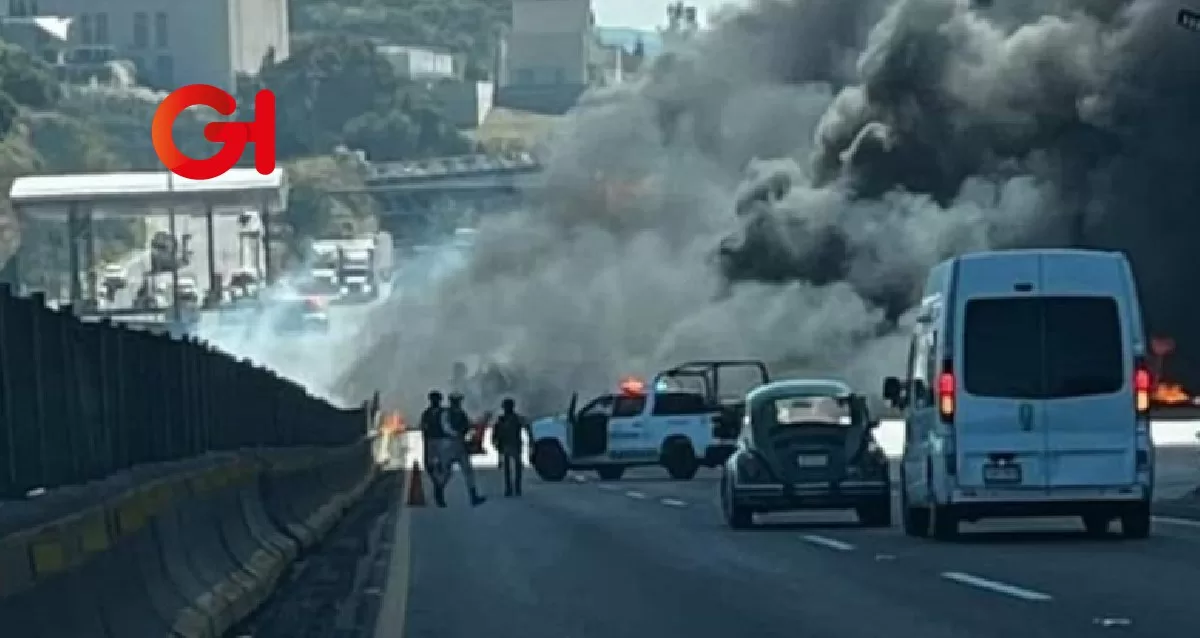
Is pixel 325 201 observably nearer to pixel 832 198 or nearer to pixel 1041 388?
pixel 832 198

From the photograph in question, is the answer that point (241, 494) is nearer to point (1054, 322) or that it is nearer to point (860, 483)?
point (1054, 322)

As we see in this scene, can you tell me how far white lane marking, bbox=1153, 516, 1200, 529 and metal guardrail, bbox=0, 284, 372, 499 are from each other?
30.0 ft

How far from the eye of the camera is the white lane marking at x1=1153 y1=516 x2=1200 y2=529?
96.5 ft

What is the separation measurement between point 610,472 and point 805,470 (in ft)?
85.2

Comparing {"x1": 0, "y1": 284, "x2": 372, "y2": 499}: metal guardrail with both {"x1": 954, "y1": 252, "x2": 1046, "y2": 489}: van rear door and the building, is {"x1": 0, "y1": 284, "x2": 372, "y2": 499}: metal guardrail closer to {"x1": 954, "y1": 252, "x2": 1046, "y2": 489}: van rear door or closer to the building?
{"x1": 954, "y1": 252, "x2": 1046, "y2": 489}: van rear door

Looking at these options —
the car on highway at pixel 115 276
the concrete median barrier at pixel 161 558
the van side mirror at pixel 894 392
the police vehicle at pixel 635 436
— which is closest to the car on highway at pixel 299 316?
the car on highway at pixel 115 276

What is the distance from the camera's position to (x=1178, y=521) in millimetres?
30422

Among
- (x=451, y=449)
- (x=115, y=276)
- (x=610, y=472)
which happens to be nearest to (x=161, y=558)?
(x=451, y=449)

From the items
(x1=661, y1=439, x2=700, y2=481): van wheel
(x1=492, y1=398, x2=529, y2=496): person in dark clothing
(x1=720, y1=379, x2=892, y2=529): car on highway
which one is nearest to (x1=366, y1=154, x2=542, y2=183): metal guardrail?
(x1=661, y1=439, x2=700, y2=481): van wheel

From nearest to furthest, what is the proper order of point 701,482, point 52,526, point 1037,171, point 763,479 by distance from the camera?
point 52,526 → point 763,479 → point 701,482 → point 1037,171

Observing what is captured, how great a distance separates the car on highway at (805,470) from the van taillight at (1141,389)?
4.81 metres

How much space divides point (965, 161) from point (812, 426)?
65.3m

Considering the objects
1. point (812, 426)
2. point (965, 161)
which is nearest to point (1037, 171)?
point (965, 161)

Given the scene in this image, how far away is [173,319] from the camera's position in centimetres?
9769
